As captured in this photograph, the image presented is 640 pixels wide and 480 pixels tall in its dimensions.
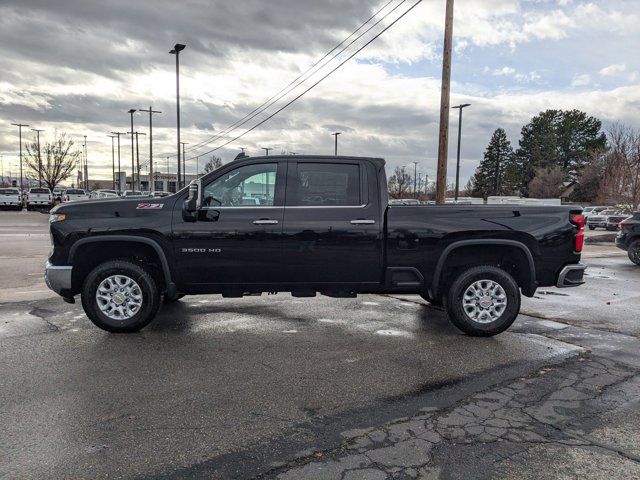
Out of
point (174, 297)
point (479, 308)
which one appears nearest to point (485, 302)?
point (479, 308)

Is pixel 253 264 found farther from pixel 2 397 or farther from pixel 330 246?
pixel 2 397

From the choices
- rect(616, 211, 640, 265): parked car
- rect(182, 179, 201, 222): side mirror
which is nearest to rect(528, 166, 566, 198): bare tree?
rect(616, 211, 640, 265): parked car

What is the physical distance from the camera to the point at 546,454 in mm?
3062

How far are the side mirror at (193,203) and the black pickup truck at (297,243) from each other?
1cm

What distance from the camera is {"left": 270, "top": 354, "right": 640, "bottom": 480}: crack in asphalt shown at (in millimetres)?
2902

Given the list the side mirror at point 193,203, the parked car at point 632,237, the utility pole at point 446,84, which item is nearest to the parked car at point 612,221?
the parked car at point 632,237

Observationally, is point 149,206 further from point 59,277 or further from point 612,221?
point 612,221

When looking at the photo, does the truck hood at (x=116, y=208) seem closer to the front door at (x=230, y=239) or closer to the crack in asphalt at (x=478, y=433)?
Result: the front door at (x=230, y=239)

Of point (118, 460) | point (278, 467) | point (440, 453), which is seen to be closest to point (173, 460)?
point (118, 460)

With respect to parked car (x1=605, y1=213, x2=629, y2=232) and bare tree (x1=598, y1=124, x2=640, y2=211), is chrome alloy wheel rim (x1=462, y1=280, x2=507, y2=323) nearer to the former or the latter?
bare tree (x1=598, y1=124, x2=640, y2=211)

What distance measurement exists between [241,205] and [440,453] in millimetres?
3476

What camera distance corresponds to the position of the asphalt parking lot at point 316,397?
2957 millimetres

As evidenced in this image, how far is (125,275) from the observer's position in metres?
5.54

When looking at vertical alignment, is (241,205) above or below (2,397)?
above
